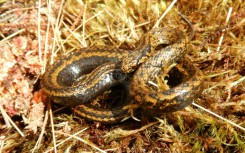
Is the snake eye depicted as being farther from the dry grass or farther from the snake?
the dry grass

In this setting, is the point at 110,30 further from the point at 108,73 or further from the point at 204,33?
the point at 204,33

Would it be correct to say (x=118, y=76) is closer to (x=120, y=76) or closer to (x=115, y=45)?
(x=120, y=76)

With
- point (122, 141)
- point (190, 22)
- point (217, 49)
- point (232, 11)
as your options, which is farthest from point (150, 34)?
point (122, 141)

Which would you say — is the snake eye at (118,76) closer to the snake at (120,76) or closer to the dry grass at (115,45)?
the snake at (120,76)

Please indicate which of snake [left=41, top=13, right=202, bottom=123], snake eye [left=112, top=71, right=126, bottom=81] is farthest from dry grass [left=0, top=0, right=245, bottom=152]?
snake eye [left=112, top=71, right=126, bottom=81]

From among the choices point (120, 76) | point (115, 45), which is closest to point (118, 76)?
point (120, 76)

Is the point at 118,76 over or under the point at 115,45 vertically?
under
